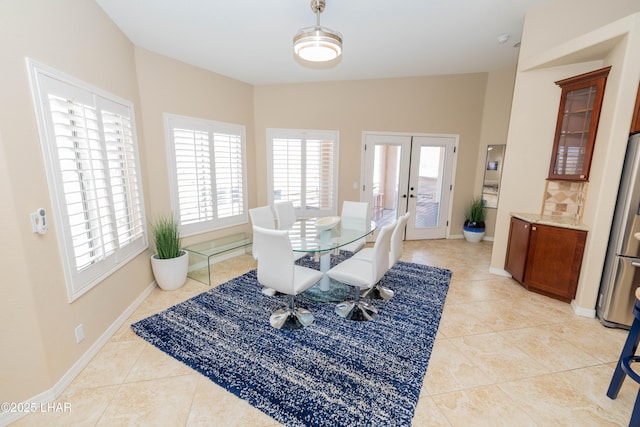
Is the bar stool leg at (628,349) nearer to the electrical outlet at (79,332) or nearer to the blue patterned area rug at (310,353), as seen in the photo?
the blue patterned area rug at (310,353)

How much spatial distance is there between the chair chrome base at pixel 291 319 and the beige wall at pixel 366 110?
268cm

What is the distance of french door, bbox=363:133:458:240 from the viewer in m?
5.13

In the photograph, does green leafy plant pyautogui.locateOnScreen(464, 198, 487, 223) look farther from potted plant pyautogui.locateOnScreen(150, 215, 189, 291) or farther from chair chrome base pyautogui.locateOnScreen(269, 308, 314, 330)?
potted plant pyautogui.locateOnScreen(150, 215, 189, 291)

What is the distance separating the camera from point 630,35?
2.33 meters

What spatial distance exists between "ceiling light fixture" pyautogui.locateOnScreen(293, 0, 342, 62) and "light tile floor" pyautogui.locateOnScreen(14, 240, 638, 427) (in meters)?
2.67

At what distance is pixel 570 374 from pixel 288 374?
2.08 m

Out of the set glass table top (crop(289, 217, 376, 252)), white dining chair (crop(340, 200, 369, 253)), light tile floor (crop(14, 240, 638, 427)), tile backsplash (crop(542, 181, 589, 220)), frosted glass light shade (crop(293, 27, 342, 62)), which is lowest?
light tile floor (crop(14, 240, 638, 427))

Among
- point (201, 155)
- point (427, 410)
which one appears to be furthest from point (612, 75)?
point (201, 155)

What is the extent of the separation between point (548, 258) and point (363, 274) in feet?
7.21

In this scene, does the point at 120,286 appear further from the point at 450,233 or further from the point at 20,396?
the point at 450,233

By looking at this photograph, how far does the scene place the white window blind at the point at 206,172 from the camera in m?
3.65

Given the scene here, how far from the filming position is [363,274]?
259 cm

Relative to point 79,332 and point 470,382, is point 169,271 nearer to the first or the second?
point 79,332

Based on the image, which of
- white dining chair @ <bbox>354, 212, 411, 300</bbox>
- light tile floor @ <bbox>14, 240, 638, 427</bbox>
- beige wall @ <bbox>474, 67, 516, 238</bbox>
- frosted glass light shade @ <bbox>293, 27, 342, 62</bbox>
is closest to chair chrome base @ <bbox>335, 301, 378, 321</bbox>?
white dining chair @ <bbox>354, 212, 411, 300</bbox>
